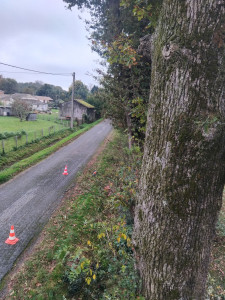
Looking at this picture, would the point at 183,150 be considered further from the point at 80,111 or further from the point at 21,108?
the point at 21,108

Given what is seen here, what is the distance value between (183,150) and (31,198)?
7318mm

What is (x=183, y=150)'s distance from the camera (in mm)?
2010

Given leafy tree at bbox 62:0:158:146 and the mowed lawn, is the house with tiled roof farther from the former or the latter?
leafy tree at bbox 62:0:158:146

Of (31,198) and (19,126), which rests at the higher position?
(19,126)

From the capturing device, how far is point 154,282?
2.38 metres

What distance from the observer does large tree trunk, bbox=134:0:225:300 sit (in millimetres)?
1907

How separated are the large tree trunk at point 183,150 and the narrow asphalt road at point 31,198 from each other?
404 centimetres

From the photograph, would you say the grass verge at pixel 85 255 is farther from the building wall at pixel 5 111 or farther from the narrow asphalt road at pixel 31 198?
the building wall at pixel 5 111

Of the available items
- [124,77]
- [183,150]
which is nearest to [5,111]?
[124,77]

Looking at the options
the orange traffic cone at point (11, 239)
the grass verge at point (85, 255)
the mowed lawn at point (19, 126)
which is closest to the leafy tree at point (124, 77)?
the grass verge at point (85, 255)

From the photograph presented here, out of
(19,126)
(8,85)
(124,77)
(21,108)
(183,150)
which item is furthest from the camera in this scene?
(8,85)

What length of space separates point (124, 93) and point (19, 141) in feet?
32.6

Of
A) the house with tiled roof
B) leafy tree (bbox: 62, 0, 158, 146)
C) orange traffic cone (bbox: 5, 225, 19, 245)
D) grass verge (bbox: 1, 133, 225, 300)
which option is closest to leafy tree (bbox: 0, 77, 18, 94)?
the house with tiled roof

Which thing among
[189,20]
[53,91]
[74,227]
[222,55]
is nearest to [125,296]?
[222,55]
